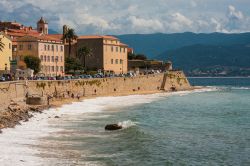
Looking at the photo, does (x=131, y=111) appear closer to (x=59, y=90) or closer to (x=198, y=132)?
(x=59, y=90)

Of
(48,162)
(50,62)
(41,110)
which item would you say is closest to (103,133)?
(48,162)

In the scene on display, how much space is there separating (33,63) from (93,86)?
39.9ft

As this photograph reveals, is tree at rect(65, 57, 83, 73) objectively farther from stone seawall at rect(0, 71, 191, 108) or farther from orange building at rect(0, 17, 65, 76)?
→ stone seawall at rect(0, 71, 191, 108)

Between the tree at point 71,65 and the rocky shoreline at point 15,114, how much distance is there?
53.8 m

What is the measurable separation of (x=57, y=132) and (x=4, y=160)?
43.2 ft

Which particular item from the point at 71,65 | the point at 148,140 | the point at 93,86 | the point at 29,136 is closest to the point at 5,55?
the point at 93,86

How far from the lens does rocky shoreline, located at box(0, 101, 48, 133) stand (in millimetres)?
45938

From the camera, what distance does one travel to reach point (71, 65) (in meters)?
116

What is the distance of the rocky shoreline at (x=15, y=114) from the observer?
151 feet

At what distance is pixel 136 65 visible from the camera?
14350 centimetres

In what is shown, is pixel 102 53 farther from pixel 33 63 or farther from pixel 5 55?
pixel 5 55

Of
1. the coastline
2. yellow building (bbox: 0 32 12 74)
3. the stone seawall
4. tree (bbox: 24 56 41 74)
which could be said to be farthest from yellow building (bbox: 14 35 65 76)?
the coastline

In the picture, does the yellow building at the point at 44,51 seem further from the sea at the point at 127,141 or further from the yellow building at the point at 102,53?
the sea at the point at 127,141

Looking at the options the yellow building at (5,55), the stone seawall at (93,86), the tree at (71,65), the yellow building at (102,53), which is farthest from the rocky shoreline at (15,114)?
the yellow building at (102,53)
